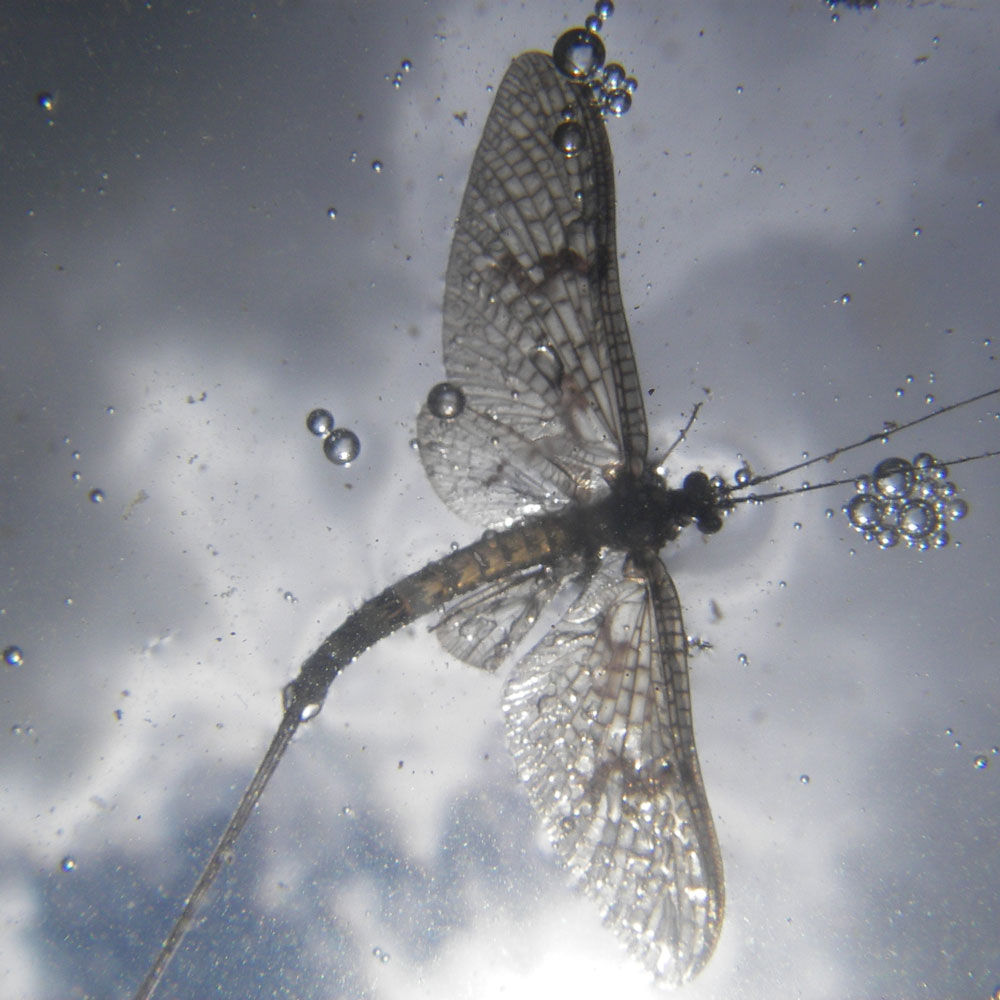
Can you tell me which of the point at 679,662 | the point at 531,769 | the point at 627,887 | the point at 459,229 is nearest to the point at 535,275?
the point at 459,229

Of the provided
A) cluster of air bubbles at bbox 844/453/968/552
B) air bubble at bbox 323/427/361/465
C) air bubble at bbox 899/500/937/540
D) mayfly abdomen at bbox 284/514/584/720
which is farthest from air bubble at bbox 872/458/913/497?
air bubble at bbox 323/427/361/465

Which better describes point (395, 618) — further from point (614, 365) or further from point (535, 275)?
point (535, 275)

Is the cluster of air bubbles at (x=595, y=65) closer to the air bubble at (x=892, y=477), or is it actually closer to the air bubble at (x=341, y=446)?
the air bubble at (x=341, y=446)

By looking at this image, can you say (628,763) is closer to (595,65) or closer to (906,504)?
(906,504)

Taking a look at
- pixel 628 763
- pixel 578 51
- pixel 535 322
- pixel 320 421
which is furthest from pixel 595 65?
pixel 628 763

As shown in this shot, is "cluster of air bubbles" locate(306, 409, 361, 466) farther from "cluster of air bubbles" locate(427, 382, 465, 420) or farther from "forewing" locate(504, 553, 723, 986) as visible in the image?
"forewing" locate(504, 553, 723, 986)

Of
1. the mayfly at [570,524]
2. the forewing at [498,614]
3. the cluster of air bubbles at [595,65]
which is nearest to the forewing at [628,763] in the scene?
the mayfly at [570,524]
